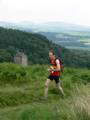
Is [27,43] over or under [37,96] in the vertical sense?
over

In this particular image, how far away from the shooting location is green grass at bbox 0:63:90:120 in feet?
29.6

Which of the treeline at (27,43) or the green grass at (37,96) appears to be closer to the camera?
the green grass at (37,96)

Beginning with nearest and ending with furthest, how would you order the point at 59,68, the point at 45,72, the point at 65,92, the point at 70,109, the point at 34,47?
the point at 70,109 < the point at 59,68 < the point at 65,92 < the point at 45,72 < the point at 34,47

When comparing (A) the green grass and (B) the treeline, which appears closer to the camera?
(A) the green grass

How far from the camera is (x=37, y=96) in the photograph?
43.6 feet

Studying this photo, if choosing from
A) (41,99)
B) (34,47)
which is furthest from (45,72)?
(34,47)

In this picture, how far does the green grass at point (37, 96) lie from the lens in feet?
29.6

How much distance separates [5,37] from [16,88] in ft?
170

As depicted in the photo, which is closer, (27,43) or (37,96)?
(37,96)

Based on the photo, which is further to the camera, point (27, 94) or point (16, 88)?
Answer: point (16, 88)

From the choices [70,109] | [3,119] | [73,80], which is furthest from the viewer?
[73,80]

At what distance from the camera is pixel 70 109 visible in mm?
8969

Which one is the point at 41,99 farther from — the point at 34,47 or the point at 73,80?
the point at 34,47

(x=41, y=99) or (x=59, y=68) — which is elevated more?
(x=59, y=68)
